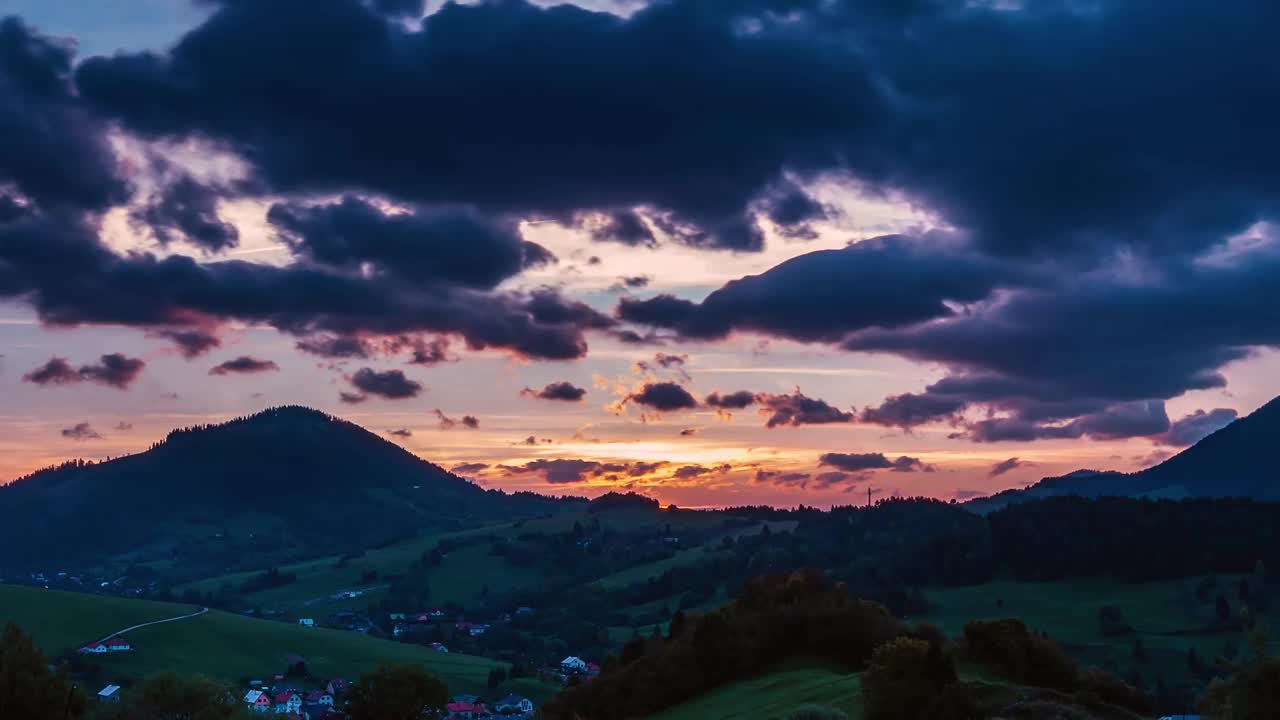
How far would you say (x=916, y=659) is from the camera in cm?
5912

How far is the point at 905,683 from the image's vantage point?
194 ft

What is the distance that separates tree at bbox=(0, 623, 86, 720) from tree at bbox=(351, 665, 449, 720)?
77.3 ft

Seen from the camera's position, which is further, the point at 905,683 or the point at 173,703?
the point at 173,703

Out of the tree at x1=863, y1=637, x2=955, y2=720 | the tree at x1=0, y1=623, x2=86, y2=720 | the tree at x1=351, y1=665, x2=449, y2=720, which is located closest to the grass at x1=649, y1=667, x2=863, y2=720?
the tree at x1=863, y1=637, x2=955, y2=720

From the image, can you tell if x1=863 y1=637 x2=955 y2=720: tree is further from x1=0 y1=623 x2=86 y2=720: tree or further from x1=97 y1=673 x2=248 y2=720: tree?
x1=0 y1=623 x2=86 y2=720: tree

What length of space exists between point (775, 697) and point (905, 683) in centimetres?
3078

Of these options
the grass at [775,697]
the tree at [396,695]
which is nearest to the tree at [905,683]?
the grass at [775,697]

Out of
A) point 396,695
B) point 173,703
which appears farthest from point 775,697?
point 173,703

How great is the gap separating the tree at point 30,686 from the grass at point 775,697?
4694 cm

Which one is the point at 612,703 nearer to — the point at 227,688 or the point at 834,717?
the point at 227,688

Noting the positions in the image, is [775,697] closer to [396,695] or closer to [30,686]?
[396,695]

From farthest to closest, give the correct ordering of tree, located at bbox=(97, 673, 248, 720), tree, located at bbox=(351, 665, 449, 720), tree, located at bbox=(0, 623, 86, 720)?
tree, located at bbox=(351, 665, 449, 720), tree, located at bbox=(97, 673, 248, 720), tree, located at bbox=(0, 623, 86, 720)

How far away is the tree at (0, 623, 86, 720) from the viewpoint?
88.6 metres

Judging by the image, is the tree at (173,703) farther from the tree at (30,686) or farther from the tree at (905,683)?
the tree at (905,683)
